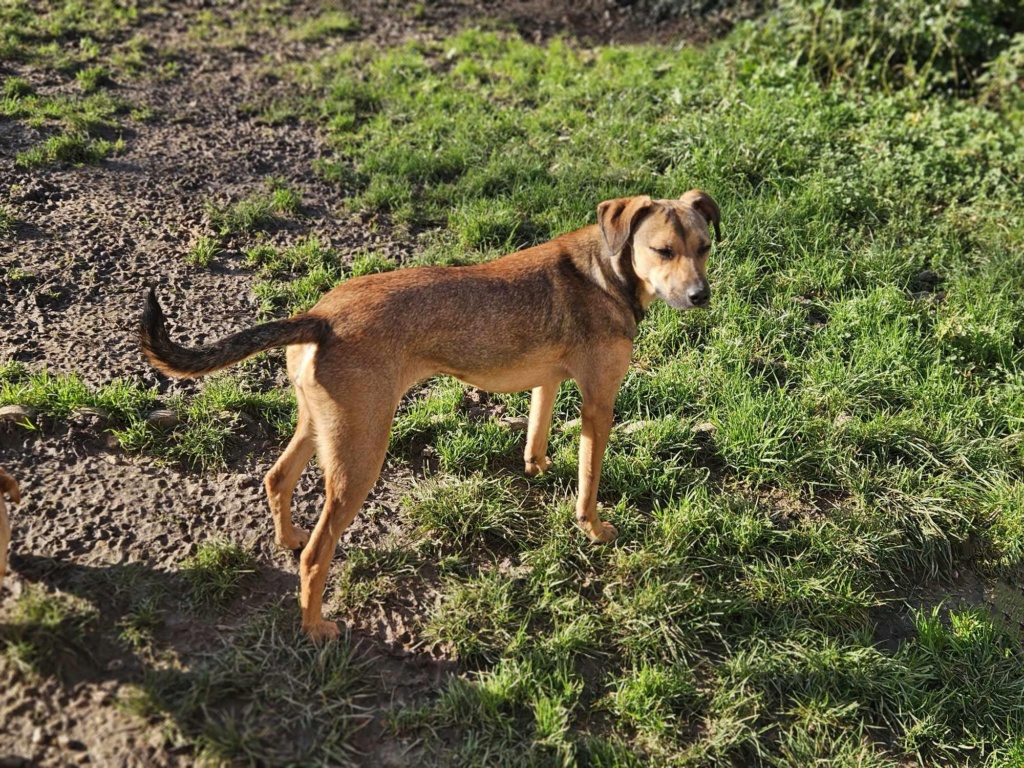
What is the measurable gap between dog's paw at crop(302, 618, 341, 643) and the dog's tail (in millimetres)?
1277

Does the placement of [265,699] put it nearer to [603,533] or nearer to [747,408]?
[603,533]

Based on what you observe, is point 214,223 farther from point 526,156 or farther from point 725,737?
point 725,737

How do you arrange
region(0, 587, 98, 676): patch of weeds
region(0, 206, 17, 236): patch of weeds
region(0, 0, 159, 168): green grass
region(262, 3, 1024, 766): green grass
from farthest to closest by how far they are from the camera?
1. region(0, 0, 159, 168): green grass
2. region(0, 206, 17, 236): patch of weeds
3. region(262, 3, 1024, 766): green grass
4. region(0, 587, 98, 676): patch of weeds

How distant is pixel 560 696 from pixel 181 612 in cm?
181

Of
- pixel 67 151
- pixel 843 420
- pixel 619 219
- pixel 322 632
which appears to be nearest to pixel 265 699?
pixel 322 632

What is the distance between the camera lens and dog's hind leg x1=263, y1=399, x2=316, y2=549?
3.97 metres

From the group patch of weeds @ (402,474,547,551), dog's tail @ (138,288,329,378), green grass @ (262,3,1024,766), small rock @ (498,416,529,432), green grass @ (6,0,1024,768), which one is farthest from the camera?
small rock @ (498,416,529,432)

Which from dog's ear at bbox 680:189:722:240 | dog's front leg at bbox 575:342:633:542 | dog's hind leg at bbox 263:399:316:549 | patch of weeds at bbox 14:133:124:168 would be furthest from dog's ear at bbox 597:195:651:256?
patch of weeds at bbox 14:133:124:168

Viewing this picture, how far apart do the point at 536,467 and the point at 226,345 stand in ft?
6.71

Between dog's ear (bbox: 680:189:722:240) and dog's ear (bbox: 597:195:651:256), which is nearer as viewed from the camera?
dog's ear (bbox: 597:195:651:256)

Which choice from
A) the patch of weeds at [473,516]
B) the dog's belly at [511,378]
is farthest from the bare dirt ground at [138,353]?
the dog's belly at [511,378]

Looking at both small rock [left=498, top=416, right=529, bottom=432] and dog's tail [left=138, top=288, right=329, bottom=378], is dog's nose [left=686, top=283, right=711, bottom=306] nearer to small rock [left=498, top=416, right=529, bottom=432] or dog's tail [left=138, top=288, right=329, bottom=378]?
small rock [left=498, top=416, right=529, bottom=432]

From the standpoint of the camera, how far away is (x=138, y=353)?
Answer: 17.1 ft

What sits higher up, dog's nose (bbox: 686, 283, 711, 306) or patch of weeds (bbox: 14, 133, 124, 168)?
patch of weeds (bbox: 14, 133, 124, 168)
